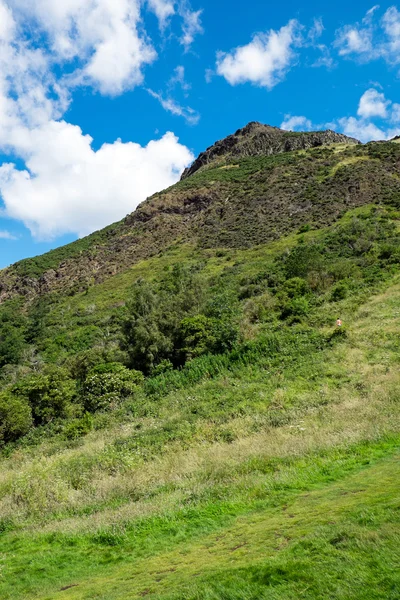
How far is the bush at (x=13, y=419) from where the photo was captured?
19.8 metres

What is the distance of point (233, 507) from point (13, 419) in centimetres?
1623

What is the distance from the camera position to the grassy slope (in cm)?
411

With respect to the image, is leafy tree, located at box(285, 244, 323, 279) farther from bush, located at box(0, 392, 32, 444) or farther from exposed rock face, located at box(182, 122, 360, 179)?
exposed rock face, located at box(182, 122, 360, 179)

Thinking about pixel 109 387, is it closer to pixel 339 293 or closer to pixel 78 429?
pixel 78 429

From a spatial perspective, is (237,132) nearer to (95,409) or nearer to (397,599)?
(95,409)

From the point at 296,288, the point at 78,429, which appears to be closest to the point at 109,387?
the point at 78,429

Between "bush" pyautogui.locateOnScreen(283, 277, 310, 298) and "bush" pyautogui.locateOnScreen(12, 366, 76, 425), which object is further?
"bush" pyautogui.locateOnScreen(283, 277, 310, 298)

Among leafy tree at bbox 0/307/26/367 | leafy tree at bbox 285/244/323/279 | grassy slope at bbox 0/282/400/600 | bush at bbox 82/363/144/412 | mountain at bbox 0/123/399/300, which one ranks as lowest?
grassy slope at bbox 0/282/400/600

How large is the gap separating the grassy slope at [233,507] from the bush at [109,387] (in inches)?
245

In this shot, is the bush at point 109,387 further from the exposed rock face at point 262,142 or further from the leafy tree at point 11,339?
the exposed rock face at point 262,142

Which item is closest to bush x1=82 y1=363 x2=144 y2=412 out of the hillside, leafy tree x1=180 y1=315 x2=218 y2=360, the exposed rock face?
the hillside

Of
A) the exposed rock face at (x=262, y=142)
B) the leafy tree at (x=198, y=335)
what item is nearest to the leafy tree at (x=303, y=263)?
the leafy tree at (x=198, y=335)

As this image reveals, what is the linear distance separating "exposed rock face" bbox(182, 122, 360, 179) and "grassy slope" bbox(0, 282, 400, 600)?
332 ft

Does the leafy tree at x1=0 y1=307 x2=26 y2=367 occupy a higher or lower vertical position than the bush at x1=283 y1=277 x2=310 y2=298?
higher
